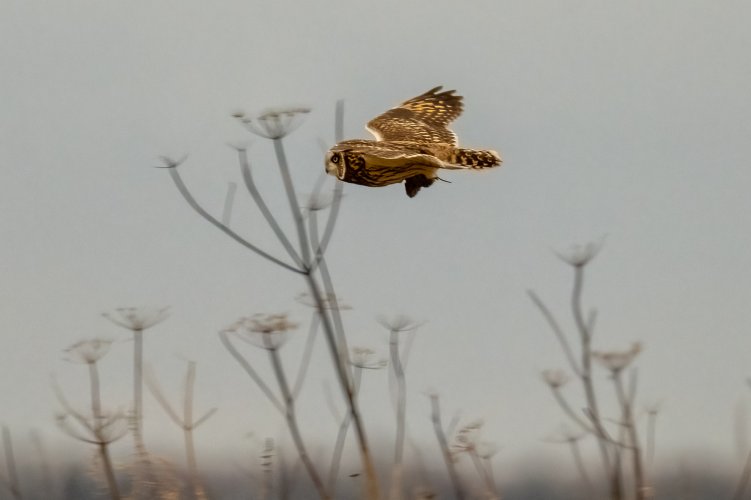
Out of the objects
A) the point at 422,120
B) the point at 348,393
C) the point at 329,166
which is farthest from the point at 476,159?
the point at 348,393

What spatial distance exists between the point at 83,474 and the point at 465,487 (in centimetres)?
250

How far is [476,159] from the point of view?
551 inches

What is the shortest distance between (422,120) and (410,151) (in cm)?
343

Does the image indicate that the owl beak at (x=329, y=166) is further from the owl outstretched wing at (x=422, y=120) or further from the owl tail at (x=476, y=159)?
the owl outstretched wing at (x=422, y=120)

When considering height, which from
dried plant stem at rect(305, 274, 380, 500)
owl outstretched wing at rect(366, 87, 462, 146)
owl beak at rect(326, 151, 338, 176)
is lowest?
dried plant stem at rect(305, 274, 380, 500)

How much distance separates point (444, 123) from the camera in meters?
16.7

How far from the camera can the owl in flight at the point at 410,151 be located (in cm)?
1221

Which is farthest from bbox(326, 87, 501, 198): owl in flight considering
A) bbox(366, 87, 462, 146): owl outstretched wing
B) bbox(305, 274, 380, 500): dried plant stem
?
bbox(305, 274, 380, 500): dried plant stem

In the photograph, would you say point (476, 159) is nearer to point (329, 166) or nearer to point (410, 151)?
point (410, 151)

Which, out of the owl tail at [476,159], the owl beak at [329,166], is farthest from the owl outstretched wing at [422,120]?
the owl beak at [329,166]

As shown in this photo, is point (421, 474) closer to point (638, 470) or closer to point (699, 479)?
point (699, 479)

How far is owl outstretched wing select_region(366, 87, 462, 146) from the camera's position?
15.0 metres

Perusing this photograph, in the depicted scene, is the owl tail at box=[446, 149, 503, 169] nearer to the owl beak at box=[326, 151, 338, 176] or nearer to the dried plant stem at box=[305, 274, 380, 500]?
the owl beak at box=[326, 151, 338, 176]

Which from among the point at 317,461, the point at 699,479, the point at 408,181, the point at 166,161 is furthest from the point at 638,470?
the point at 408,181
